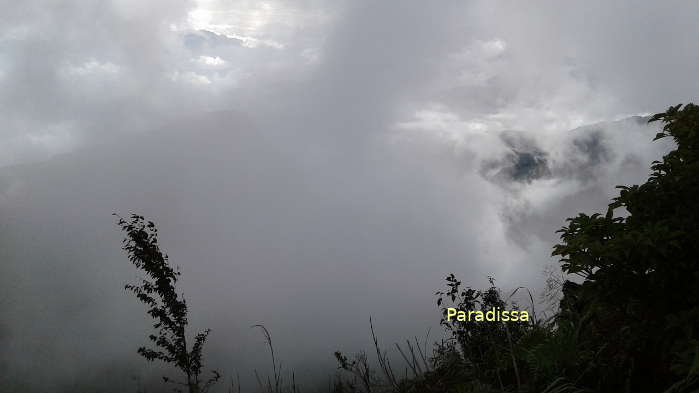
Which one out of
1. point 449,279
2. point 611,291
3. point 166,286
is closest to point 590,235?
point 611,291

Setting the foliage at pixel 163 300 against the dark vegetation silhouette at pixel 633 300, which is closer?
the dark vegetation silhouette at pixel 633 300

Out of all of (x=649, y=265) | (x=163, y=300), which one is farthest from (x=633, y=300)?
(x=163, y=300)

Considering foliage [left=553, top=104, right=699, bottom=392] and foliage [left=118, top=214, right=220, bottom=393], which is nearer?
foliage [left=553, top=104, right=699, bottom=392]

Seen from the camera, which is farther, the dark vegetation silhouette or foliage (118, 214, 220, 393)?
foliage (118, 214, 220, 393)

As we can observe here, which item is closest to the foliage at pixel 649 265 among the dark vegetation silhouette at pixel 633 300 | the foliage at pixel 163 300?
the dark vegetation silhouette at pixel 633 300

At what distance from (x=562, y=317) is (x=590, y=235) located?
1756 mm

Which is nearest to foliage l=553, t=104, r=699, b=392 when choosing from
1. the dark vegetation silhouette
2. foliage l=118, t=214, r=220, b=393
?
the dark vegetation silhouette

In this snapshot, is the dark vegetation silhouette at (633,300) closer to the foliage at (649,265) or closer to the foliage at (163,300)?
the foliage at (649,265)

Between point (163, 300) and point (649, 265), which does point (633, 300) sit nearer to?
point (649, 265)

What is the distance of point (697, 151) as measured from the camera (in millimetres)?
3760

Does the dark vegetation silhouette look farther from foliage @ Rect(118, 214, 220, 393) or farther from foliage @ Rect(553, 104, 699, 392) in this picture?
foliage @ Rect(118, 214, 220, 393)

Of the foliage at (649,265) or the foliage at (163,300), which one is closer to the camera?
the foliage at (649,265)

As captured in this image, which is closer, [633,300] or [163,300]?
[633,300]

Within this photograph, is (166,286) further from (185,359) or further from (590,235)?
(590,235)
